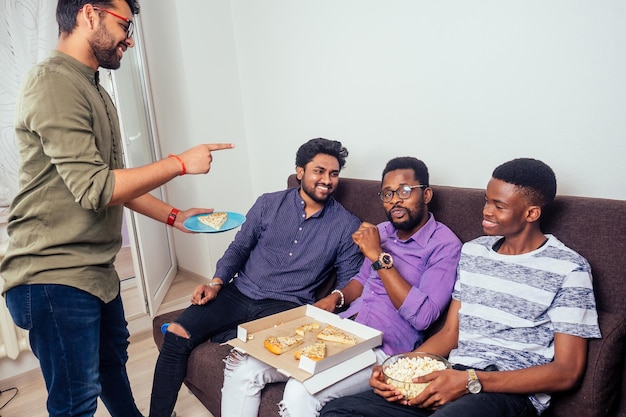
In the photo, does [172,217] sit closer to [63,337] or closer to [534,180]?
[63,337]

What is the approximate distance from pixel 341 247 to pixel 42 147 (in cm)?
124

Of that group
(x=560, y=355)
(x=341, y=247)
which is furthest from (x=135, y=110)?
(x=560, y=355)

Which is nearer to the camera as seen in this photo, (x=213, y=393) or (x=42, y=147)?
(x=42, y=147)

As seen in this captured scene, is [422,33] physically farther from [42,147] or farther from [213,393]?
[213,393]

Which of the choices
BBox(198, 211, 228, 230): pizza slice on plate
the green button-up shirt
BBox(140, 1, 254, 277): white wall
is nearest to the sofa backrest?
BBox(198, 211, 228, 230): pizza slice on plate

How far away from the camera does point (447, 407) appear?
1.19 metres

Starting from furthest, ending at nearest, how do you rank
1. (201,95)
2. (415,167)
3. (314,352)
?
(201,95) → (415,167) → (314,352)

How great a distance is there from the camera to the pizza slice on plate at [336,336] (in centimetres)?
153

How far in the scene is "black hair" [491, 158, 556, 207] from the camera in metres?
1.35

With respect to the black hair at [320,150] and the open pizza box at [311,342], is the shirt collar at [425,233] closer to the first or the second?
the open pizza box at [311,342]

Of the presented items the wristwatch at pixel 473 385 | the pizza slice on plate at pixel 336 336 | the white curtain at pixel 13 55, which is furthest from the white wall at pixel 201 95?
the wristwatch at pixel 473 385

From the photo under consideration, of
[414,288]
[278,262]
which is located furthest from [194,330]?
[414,288]

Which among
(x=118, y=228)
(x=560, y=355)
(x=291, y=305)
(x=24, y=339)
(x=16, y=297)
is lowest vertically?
(x=24, y=339)

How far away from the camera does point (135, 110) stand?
3.22 m
